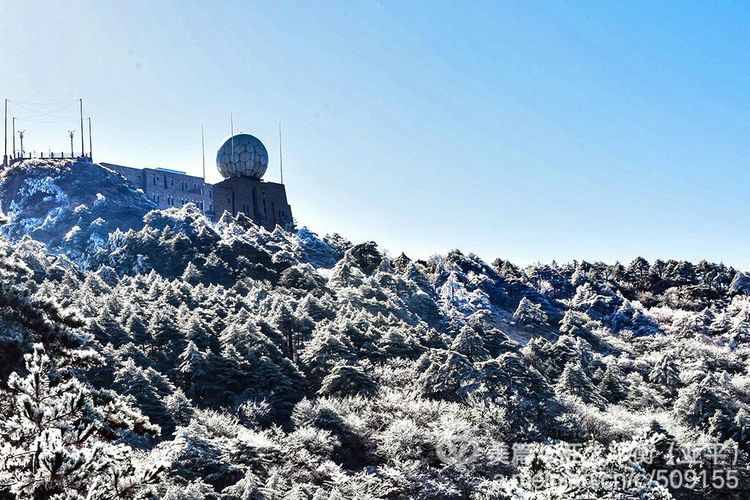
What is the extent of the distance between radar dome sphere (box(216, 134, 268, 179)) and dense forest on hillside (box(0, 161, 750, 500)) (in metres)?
10.2

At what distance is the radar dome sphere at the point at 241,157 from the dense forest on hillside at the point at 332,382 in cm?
1024

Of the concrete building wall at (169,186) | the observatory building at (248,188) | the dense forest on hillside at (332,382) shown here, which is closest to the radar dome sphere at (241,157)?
the observatory building at (248,188)

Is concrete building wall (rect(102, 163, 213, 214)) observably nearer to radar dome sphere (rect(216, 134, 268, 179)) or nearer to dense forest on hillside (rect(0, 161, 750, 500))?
radar dome sphere (rect(216, 134, 268, 179))

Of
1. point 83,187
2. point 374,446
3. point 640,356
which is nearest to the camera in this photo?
point 374,446

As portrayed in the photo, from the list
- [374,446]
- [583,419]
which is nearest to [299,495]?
[374,446]

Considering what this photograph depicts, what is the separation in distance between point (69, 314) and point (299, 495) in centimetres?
1235

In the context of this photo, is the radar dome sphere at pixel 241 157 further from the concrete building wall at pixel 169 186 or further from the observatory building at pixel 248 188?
the concrete building wall at pixel 169 186

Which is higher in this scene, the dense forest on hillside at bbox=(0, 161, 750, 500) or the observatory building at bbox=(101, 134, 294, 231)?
the observatory building at bbox=(101, 134, 294, 231)

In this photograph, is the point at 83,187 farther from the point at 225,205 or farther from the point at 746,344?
the point at 746,344

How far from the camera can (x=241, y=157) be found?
86062 mm

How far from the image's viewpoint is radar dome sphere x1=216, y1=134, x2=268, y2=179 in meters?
86.1

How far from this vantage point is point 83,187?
93.8 meters

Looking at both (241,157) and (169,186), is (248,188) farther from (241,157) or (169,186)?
(169,186)

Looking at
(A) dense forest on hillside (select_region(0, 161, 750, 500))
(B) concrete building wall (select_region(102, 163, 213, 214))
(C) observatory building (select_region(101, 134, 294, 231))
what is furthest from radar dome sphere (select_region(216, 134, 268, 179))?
(B) concrete building wall (select_region(102, 163, 213, 214))
